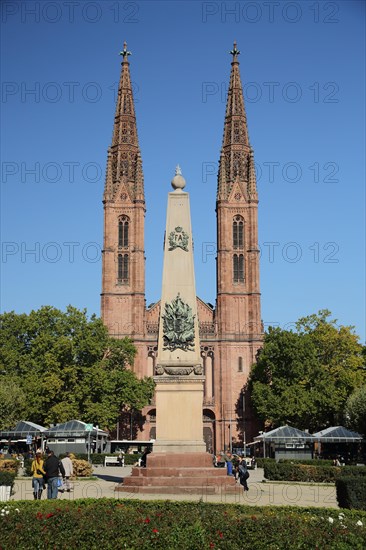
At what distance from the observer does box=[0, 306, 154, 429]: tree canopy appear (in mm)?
62281

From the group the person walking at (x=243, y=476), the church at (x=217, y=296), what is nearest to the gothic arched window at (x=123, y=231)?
the church at (x=217, y=296)

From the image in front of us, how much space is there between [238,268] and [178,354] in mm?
57361

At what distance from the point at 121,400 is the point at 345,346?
21.7 meters

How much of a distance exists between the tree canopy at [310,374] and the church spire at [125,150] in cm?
2575

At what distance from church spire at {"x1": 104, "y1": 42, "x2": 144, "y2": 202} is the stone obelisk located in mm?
57324

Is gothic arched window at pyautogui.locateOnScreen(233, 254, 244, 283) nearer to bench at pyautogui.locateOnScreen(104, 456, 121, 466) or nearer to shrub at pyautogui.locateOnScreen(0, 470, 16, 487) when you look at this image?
bench at pyautogui.locateOnScreen(104, 456, 121, 466)

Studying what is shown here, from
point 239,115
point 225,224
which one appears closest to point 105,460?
point 225,224

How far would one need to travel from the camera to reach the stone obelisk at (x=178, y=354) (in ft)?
86.1

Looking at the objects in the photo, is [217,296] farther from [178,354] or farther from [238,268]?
[178,354]

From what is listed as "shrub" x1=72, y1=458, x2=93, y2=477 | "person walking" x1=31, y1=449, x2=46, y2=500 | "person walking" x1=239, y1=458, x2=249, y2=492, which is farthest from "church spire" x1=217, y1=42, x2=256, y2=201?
"person walking" x1=31, y1=449, x2=46, y2=500

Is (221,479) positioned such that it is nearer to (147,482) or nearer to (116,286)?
(147,482)

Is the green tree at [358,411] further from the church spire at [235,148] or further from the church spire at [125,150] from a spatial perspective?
the church spire at [125,150]

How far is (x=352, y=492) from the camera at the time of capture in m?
19.5

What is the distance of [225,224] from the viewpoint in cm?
8462
